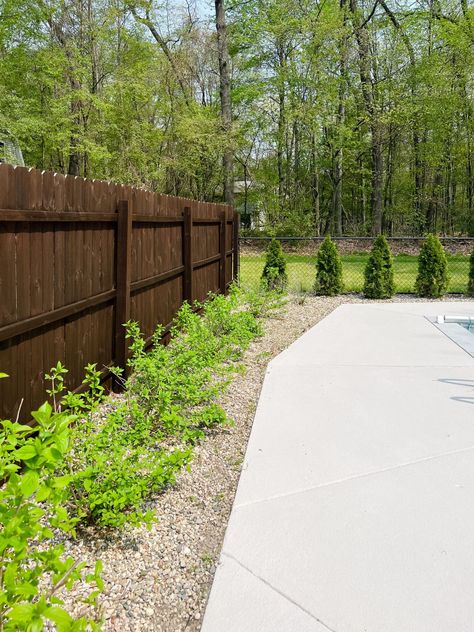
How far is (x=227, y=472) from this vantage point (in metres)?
3.42

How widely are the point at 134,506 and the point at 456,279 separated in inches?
541

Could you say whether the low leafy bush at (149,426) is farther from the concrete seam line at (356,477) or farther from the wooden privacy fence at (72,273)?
the concrete seam line at (356,477)

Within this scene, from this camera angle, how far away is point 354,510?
292 cm

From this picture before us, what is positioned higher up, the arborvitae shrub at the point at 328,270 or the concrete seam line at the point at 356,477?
the arborvitae shrub at the point at 328,270

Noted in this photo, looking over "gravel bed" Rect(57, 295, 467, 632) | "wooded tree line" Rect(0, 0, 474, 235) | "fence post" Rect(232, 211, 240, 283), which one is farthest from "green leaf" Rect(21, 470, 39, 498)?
"wooded tree line" Rect(0, 0, 474, 235)

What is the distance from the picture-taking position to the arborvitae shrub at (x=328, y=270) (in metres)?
11.5

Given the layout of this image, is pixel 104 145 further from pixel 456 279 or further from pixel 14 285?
pixel 14 285

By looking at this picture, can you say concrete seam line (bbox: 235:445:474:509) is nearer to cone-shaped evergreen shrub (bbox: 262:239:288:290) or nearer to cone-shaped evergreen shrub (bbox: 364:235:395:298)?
cone-shaped evergreen shrub (bbox: 364:235:395:298)

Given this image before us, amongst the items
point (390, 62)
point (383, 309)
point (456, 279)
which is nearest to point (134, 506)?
point (383, 309)

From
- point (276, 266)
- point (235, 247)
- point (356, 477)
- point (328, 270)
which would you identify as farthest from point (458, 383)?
point (276, 266)

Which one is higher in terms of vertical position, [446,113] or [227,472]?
[446,113]

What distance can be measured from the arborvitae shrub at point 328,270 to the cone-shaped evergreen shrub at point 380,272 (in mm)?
597

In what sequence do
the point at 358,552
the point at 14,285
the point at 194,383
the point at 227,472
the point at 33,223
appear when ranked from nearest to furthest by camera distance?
the point at 358,552 < the point at 14,285 < the point at 33,223 < the point at 227,472 < the point at 194,383

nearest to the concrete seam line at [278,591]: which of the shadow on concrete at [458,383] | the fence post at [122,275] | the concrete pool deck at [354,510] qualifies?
the concrete pool deck at [354,510]
